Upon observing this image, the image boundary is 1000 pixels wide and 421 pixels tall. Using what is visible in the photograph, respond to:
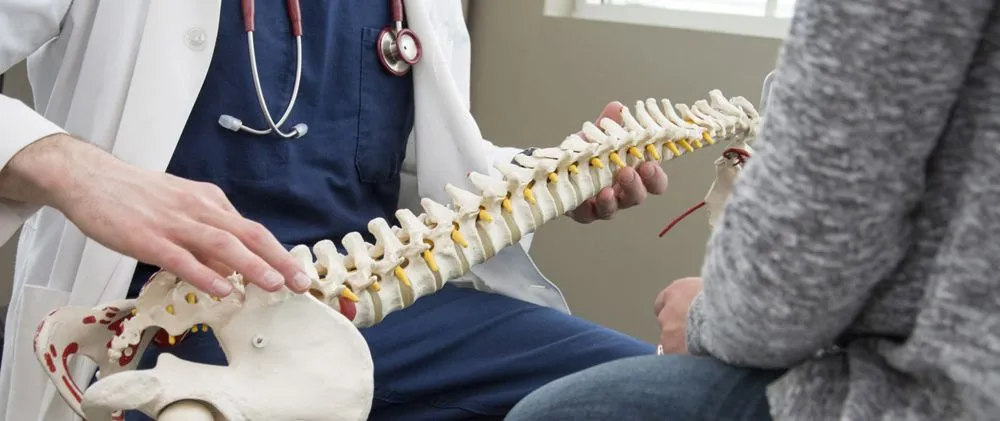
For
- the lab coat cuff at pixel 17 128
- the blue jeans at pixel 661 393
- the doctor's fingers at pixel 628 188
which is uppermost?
the lab coat cuff at pixel 17 128

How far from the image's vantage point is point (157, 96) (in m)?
0.93

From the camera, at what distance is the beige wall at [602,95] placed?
1.79m

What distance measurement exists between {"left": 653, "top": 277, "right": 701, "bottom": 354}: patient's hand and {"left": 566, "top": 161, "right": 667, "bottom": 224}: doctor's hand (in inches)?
13.8

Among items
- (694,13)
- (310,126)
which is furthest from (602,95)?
(310,126)

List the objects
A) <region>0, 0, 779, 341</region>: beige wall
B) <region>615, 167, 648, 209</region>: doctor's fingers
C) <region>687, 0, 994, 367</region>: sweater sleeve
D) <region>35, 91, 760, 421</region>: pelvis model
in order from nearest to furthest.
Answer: <region>687, 0, 994, 367</region>: sweater sleeve
<region>35, 91, 760, 421</region>: pelvis model
<region>615, 167, 648, 209</region>: doctor's fingers
<region>0, 0, 779, 341</region>: beige wall

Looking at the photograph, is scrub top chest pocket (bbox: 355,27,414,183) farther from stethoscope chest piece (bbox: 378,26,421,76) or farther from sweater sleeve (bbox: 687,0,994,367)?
sweater sleeve (bbox: 687,0,994,367)

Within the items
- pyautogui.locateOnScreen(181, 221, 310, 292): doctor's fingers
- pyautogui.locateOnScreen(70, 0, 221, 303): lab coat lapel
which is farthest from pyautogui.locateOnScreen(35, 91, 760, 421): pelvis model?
pyautogui.locateOnScreen(70, 0, 221, 303): lab coat lapel

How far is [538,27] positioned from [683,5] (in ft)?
1.11

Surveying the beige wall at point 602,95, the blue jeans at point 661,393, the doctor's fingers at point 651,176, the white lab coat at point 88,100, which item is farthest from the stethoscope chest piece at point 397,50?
the beige wall at point 602,95

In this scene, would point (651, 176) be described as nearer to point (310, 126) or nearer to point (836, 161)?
point (310, 126)

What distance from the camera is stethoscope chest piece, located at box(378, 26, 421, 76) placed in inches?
44.3

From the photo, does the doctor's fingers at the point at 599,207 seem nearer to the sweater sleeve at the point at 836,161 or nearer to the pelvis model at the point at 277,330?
the pelvis model at the point at 277,330

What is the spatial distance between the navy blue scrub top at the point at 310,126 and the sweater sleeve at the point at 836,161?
68 centimetres

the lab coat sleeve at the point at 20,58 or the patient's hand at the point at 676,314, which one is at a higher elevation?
the lab coat sleeve at the point at 20,58
